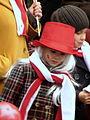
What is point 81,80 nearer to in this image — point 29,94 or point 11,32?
point 29,94

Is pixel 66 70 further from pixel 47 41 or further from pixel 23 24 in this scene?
pixel 23 24

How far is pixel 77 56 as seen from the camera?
1.89 m

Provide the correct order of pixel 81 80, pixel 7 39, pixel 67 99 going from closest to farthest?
1. pixel 67 99
2. pixel 81 80
3. pixel 7 39

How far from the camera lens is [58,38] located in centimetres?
169

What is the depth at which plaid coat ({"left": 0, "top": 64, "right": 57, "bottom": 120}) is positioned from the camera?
1671 mm

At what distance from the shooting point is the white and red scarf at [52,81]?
5.38 ft

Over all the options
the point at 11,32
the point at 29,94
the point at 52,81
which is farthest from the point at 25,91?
the point at 11,32

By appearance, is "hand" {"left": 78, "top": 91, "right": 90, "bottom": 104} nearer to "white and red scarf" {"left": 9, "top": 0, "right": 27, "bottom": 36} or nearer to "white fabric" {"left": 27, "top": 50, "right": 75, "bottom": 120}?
"white fabric" {"left": 27, "top": 50, "right": 75, "bottom": 120}

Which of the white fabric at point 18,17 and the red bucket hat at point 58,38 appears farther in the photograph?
the white fabric at point 18,17

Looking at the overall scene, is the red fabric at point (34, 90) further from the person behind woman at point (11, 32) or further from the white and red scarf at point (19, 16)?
the white and red scarf at point (19, 16)

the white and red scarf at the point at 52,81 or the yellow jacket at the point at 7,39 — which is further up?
the yellow jacket at the point at 7,39

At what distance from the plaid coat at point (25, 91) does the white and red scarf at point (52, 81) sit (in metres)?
0.03

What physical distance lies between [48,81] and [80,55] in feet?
Result: 1.00


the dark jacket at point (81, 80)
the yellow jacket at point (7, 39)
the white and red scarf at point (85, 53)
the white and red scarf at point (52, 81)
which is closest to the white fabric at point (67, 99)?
the white and red scarf at point (52, 81)
